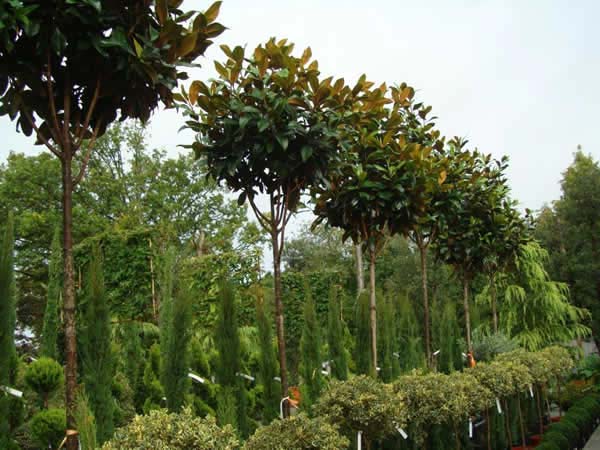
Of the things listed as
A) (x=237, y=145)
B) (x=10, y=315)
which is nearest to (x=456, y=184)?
(x=237, y=145)

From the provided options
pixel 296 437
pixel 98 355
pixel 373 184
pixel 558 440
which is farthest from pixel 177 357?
pixel 558 440

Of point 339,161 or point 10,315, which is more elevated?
point 339,161

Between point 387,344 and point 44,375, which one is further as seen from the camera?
point 387,344

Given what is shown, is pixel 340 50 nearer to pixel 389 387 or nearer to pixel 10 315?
pixel 389 387

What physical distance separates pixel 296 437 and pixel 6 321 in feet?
7.77

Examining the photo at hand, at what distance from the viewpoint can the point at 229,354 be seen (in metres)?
5.94

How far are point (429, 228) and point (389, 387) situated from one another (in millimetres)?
3891

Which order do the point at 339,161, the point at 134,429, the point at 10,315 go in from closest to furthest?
the point at 134,429 < the point at 10,315 < the point at 339,161

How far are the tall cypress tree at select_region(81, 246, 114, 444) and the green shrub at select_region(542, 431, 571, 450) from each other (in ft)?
20.4

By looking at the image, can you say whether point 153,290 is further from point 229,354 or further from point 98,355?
point 98,355

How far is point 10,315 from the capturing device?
448cm

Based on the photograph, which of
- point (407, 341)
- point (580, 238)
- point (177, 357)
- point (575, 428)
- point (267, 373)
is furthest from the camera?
point (580, 238)

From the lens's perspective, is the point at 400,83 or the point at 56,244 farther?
the point at 400,83

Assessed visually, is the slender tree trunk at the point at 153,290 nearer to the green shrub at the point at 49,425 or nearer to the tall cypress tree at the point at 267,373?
the tall cypress tree at the point at 267,373
